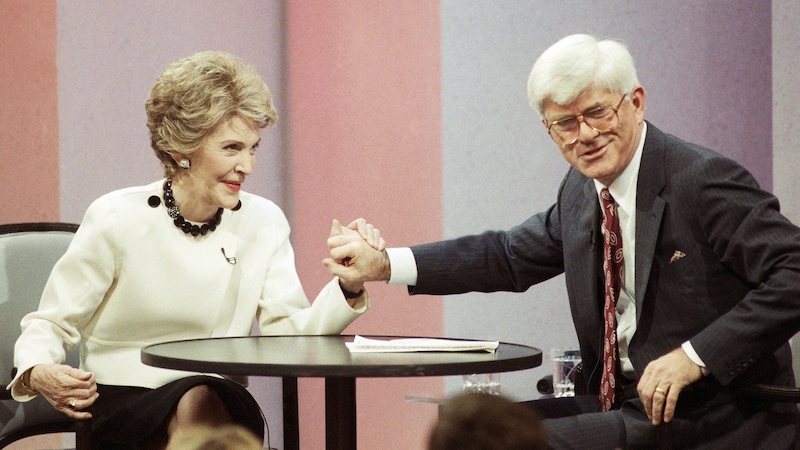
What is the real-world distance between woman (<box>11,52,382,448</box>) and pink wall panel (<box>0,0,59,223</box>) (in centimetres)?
149

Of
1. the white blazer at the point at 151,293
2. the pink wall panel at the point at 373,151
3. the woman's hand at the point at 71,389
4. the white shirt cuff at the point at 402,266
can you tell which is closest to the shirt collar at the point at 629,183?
the white shirt cuff at the point at 402,266

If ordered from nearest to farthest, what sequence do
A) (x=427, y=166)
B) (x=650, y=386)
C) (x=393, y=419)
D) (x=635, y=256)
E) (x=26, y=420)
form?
(x=650, y=386) < (x=635, y=256) < (x=26, y=420) < (x=427, y=166) < (x=393, y=419)

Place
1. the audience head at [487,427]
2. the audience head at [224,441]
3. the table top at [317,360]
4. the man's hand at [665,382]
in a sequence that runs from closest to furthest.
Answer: the audience head at [487,427]
the audience head at [224,441]
the table top at [317,360]
the man's hand at [665,382]

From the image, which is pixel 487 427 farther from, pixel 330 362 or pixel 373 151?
pixel 373 151

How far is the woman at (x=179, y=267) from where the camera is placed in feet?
8.80

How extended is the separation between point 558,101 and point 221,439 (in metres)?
1.44

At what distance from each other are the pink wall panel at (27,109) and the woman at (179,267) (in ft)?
4.88

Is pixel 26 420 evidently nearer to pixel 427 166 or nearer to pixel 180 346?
pixel 180 346

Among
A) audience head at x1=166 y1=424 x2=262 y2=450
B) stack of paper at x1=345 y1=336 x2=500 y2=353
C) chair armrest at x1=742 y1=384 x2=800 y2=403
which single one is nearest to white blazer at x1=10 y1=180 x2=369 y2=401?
stack of paper at x1=345 y1=336 x2=500 y2=353

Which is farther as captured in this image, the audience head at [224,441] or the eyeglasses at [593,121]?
the eyeglasses at [593,121]

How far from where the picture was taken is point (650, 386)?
7.19 feet

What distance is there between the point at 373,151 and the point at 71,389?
7.29 feet

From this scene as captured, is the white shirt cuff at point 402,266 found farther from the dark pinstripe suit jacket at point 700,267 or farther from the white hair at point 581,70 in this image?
the white hair at point 581,70

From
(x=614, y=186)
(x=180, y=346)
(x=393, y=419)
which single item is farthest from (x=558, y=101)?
(x=393, y=419)
